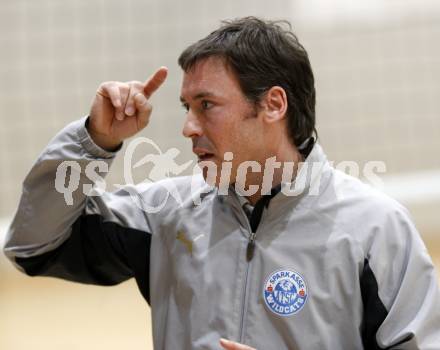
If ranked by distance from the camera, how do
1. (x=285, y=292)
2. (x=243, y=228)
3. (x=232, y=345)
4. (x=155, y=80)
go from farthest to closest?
(x=155, y=80), (x=243, y=228), (x=285, y=292), (x=232, y=345)

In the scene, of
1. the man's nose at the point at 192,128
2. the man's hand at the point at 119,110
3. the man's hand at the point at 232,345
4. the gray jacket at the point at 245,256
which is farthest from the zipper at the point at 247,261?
the man's hand at the point at 119,110

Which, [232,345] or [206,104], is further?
[206,104]

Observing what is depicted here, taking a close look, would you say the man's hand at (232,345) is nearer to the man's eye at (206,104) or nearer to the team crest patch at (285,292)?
the team crest patch at (285,292)

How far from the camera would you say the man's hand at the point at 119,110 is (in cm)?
203

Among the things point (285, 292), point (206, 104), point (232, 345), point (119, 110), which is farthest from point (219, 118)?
point (232, 345)

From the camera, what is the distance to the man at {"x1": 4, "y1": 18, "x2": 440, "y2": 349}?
180 cm

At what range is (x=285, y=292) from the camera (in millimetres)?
1833

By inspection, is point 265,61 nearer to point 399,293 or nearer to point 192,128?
point 192,128

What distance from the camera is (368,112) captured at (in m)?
4.77

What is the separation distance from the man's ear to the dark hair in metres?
0.02

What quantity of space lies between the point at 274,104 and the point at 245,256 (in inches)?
16.2

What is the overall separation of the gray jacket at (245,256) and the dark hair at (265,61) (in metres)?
0.12

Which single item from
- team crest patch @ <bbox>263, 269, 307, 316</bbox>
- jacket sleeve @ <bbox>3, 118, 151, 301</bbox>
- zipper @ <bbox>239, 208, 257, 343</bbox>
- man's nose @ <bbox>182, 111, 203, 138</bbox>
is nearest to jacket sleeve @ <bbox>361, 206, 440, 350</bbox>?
team crest patch @ <bbox>263, 269, 307, 316</bbox>

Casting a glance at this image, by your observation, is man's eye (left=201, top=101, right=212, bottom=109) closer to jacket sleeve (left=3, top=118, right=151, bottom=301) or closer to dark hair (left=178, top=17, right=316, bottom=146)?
dark hair (left=178, top=17, right=316, bottom=146)
